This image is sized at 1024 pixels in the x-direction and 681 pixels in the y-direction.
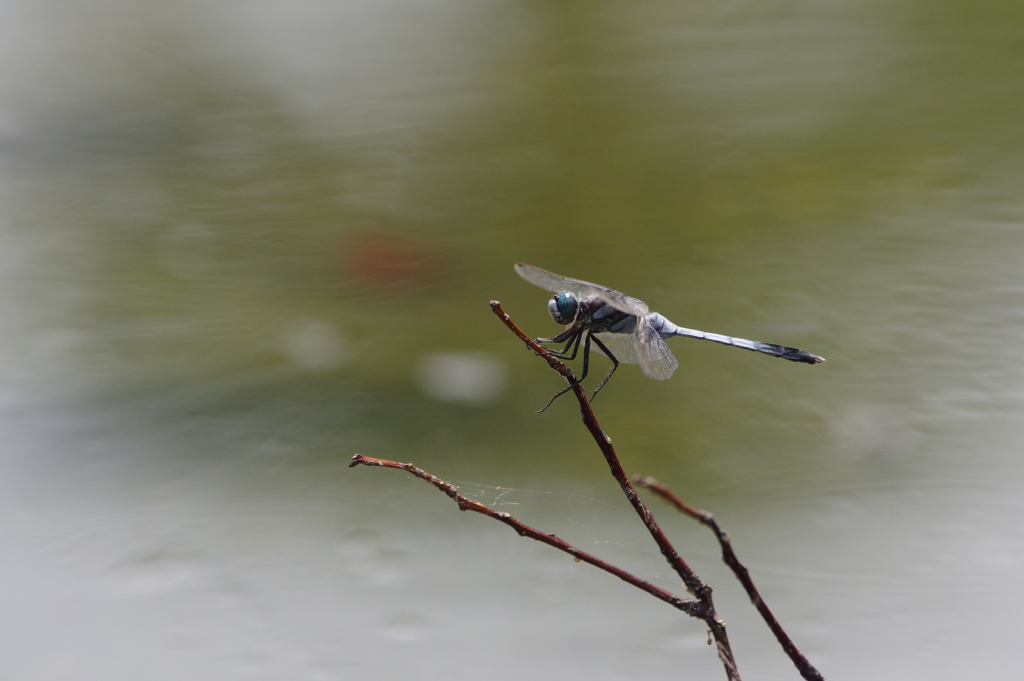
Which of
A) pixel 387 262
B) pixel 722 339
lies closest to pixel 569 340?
pixel 722 339

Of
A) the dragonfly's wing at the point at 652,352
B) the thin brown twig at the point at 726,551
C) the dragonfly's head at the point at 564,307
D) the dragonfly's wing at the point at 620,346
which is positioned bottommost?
the thin brown twig at the point at 726,551

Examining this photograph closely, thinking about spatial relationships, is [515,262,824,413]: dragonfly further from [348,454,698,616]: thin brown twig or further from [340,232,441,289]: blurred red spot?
[340,232,441,289]: blurred red spot

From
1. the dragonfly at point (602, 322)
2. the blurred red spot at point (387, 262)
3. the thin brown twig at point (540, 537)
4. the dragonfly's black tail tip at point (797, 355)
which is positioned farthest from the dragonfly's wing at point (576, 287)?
the blurred red spot at point (387, 262)

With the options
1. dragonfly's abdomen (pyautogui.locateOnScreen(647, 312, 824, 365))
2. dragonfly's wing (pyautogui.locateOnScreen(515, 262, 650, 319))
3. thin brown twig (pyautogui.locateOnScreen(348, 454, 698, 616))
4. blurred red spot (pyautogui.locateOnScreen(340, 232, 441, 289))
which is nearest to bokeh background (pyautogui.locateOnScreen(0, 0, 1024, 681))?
blurred red spot (pyautogui.locateOnScreen(340, 232, 441, 289))

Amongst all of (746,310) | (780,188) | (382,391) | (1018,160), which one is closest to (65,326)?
(382,391)

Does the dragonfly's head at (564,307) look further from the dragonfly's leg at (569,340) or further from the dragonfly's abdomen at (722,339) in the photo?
the dragonfly's abdomen at (722,339)

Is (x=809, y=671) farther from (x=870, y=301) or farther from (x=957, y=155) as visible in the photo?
(x=957, y=155)

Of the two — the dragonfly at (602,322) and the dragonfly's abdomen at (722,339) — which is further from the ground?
the dragonfly's abdomen at (722,339)
